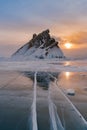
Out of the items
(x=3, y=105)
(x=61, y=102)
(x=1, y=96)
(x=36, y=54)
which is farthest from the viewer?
(x=36, y=54)

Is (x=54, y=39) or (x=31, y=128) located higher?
(x=54, y=39)

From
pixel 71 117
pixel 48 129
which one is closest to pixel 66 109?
pixel 71 117

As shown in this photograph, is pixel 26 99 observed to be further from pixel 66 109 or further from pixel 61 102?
pixel 66 109

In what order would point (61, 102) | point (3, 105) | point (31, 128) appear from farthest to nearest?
point (61, 102)
point (3, 105)
point (31, 128)

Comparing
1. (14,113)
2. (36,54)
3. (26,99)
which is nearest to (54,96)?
(26,99)

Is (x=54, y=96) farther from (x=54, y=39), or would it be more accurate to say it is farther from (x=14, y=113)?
A: (x=54, y=39)

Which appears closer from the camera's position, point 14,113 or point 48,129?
Result: point 48,129
